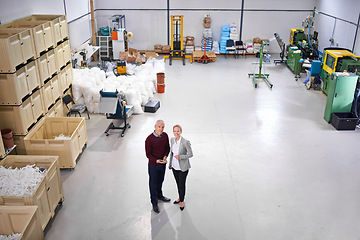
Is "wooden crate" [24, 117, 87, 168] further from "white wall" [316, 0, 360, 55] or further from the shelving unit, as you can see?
"white wall" [316, 0, 360, 55]

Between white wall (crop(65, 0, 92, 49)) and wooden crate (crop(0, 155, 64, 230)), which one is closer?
wooden crate (crop(0, 155, 64, 230))

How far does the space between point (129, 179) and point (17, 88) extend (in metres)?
2.74

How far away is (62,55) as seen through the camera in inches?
341

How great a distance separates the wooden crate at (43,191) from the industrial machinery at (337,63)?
26.7 feet

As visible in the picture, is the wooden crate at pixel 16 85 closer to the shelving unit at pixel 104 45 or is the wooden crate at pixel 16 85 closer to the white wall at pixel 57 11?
the white wall at pixel 57 11

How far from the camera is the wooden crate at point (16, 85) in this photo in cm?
608

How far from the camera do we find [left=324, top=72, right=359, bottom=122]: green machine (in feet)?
28.4

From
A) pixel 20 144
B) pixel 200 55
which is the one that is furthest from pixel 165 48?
pixel 20 144

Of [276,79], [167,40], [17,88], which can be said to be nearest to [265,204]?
[17,88]

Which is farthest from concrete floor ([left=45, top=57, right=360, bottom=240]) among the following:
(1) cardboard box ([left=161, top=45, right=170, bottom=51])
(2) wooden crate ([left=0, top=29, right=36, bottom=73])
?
(1) cardboard box ([left=161, top=45, right=170, bottom=51])

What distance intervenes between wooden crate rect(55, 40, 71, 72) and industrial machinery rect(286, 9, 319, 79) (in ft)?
28.7

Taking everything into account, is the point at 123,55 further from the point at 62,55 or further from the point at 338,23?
the point at 338,23

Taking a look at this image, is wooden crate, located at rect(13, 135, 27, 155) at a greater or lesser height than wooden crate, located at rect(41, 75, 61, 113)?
lesser

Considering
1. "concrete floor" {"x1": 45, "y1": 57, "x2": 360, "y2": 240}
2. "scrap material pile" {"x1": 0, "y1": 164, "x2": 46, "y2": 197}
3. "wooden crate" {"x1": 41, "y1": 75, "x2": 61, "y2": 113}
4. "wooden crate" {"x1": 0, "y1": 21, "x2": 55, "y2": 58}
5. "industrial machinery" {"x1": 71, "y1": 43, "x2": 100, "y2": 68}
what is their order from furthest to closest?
"industrial machinery" {"x1": 71, "y1": 43, "x2": 100, "y2": 68} < "wooden crate" {"x1": 41, "y1": 75, "x2": 61, "y2": 113} < "wooden crate" {"x1": 0, "y1": 21, "x2": 55, "y2": 58} < "concrete floor" {"x1": 45, "y1": 57, "x2": 360, "y2": 240} < "scrap material pile" {"x1": 0, "y1": 164, "x2": 46, "y2": 197}
